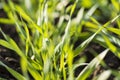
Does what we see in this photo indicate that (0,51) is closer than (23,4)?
Yes

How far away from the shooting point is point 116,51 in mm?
986

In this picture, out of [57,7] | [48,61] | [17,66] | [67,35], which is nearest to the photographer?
[48,61]

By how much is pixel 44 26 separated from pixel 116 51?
0.75ft

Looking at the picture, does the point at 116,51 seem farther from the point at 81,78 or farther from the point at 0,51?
the point at 0,51

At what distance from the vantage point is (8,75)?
3.59 feet

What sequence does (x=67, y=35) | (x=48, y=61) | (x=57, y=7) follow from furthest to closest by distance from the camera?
(x=57, y=7) → (x=67, y=35) → (x=48, y=61)

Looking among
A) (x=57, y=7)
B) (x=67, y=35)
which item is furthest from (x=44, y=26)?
(x=57, y=7)

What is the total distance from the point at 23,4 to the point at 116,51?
542mm

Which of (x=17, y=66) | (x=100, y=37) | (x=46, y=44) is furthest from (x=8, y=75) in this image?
(x=100, y=37)

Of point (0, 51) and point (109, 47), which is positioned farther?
point (0, 51)

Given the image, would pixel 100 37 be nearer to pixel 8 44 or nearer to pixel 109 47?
pixel 109 47

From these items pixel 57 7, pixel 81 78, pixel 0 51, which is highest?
pixel 57 7

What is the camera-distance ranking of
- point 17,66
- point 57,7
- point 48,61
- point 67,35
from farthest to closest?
point 57,7 < point 17,66 < point 67,35 < point 48,61

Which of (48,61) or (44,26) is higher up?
(44,26)
